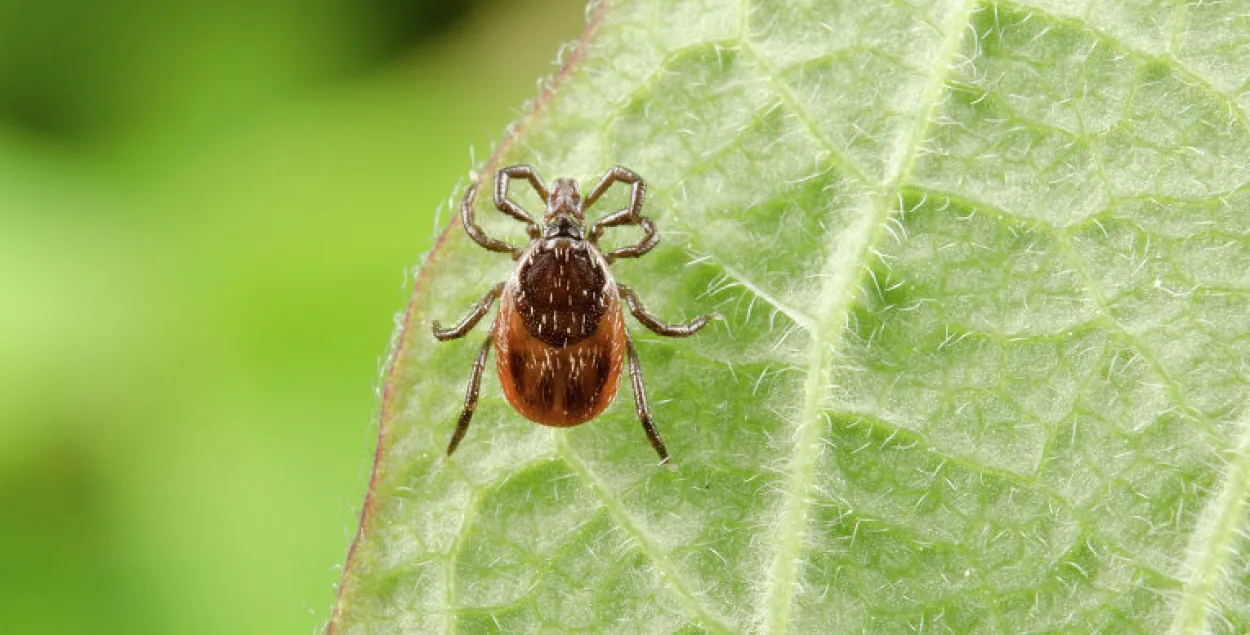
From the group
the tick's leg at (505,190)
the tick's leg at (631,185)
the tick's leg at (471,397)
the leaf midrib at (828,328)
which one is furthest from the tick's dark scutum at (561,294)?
the leaf midrib at (828,328)

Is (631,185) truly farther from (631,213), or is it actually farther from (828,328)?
(828,328)

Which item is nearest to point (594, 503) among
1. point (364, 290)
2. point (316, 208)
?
point (364, 290)

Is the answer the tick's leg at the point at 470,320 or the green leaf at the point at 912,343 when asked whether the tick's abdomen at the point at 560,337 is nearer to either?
the tick's leg at the point at 470,320

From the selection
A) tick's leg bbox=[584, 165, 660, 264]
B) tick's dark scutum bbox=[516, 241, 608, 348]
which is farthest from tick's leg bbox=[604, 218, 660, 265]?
tick's dark scutum bbox=[516, 241, 608, 348]

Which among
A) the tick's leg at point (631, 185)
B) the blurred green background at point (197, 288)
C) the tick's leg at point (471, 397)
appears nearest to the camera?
the tick's leg at point (471, 397)

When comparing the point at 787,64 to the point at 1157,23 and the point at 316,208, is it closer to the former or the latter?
the point at 1157,23

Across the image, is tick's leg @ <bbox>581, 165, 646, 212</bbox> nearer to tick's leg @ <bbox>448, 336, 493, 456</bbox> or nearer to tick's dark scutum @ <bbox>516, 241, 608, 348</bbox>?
tick's dark scutum @ <bbox>516, 241, 608, 348</bbox>

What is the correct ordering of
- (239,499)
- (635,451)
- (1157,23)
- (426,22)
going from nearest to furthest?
(1157,23)
(635,451)
(239,499)
(426,22)
